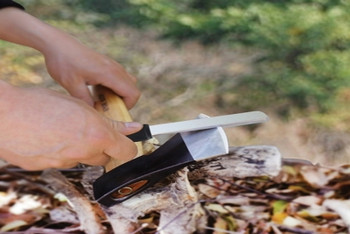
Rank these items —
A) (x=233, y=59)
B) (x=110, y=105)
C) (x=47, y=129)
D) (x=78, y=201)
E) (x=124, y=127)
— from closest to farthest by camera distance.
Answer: (x=47, y=129) < (x=124, y=127) < (x=110, y=105) < (x=78, y=201) < (x=233, y=59)

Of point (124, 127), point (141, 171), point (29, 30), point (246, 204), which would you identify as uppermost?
point (29, 30)

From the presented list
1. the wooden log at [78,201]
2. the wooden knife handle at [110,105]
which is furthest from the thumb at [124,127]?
the wooden log at [78,201]

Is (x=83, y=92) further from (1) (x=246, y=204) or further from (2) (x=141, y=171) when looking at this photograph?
(1) (x=246, y=204)

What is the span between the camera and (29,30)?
161 centimetres

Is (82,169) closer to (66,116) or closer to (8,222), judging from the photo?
(8,222)

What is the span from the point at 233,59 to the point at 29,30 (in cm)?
73

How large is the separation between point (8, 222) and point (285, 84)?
905 mm

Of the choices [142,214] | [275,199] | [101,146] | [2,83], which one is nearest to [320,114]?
[275,199]

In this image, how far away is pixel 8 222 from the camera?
1595 millimetres

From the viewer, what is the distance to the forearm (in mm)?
1600

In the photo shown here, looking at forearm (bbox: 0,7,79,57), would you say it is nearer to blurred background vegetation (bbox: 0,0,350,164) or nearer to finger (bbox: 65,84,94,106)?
finger (bbox: 65,84,94,106)

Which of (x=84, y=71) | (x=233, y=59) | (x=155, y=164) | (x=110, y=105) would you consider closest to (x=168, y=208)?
(x=155, y=164)

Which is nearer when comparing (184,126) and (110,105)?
(184,126)

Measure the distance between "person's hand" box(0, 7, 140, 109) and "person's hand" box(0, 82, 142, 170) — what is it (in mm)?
295
